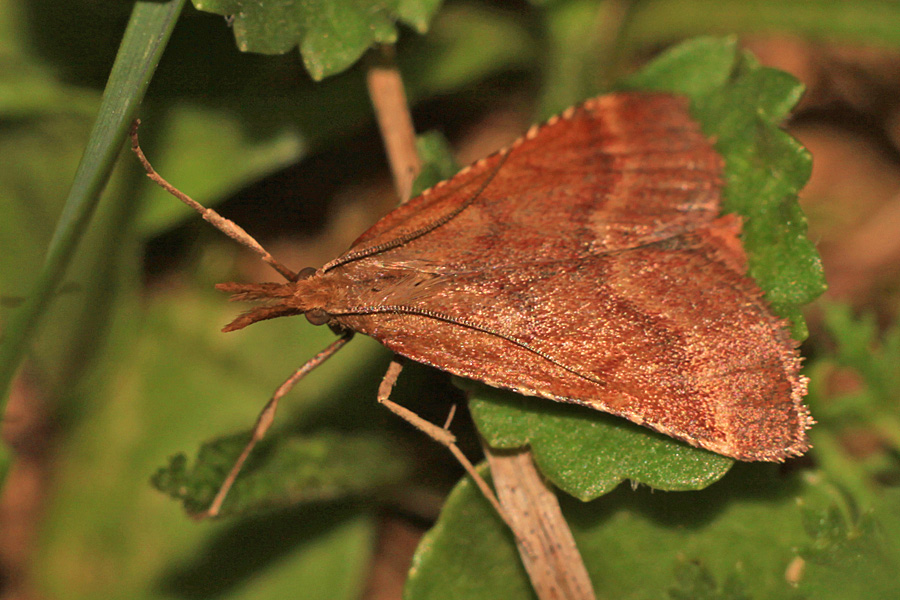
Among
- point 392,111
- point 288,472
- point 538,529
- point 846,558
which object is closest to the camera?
point 846,558

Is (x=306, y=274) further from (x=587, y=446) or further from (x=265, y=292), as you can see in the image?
(x=587, y=446)

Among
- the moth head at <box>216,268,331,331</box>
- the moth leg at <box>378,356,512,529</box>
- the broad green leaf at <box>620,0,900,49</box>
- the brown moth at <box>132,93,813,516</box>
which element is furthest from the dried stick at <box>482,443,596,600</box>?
the broad green leaf at <box>620,0,900,49</box>

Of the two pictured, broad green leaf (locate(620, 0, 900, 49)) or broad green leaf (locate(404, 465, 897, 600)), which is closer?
broad green leaf (locate(404, 465, 897, 600))

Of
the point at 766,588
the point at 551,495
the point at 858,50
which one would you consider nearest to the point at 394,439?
the point at 551,495

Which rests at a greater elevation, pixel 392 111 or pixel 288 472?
pixel 392 111

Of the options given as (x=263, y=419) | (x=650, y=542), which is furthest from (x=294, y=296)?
(x=650, y=542)

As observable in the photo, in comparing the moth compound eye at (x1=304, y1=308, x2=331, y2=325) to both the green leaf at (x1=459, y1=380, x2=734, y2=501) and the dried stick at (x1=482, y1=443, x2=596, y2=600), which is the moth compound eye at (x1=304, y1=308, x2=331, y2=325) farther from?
the dried stick at (x1=482, y1=443, x2=596, y2=600)

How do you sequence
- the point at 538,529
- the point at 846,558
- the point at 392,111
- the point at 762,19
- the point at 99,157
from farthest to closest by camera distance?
the point at 762,19 < the point at 392,111 < the point at 538,529 < the point at 846,558 < the point at 99,157

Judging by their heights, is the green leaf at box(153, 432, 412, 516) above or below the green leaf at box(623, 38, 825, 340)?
below
